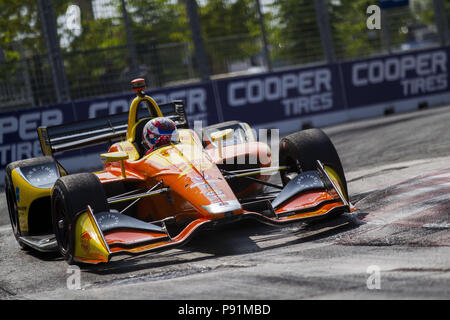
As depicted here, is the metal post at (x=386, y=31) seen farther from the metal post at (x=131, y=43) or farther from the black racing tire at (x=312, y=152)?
the black racing tire at (x=312, y=152)

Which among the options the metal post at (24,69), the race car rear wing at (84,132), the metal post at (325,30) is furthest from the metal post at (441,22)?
the race car rear wing at (84,132)

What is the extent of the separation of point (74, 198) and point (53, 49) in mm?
9520

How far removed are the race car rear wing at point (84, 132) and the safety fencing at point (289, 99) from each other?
551 centimetres

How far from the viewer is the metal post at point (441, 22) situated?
1908 cm

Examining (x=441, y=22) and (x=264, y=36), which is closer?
(x=264, y=36)

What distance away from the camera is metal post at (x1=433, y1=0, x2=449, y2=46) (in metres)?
19.1

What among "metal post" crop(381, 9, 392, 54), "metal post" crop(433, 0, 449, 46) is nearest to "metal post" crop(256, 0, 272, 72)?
"metal post" crop(381, 9, 392, 54)

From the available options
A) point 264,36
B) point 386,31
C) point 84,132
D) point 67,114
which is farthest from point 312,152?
point 386,31

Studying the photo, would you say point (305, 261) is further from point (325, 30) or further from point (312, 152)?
point (325, 30)

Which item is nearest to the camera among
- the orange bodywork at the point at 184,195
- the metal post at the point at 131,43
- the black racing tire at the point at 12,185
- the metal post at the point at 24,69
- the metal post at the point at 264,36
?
the orange bodywork at the point at 184,195

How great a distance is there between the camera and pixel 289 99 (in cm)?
1608

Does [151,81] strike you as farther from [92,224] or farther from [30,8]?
[92,224]

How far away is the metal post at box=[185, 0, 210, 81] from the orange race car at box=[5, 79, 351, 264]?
7.30 metres
